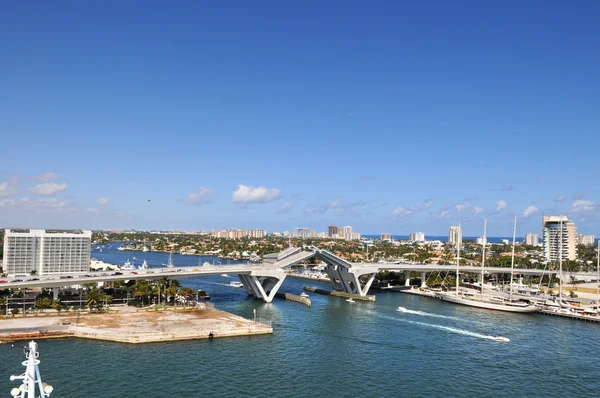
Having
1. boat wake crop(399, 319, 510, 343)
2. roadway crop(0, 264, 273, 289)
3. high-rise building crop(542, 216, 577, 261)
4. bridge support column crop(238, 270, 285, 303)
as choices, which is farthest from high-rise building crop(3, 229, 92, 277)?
high-rise building crop(542, 216, 577, 261)

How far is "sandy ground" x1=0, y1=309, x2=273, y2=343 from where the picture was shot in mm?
38688

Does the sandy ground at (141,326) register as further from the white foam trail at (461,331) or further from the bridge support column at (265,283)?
the white foam trail at (461,331)

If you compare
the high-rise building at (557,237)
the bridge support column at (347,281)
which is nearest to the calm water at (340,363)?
the bridge support column at (347,281)

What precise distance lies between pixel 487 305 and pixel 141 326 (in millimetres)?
47517

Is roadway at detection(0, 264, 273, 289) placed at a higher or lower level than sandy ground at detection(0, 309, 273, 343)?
higher

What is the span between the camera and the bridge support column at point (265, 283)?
6191cm

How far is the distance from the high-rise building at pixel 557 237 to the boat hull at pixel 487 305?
88509 mm

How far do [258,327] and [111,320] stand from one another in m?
14.3

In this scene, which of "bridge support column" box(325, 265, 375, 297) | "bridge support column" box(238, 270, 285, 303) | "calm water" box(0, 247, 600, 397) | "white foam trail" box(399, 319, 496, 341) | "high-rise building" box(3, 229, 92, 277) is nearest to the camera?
"calm water" box(0, 247, 600, 397)

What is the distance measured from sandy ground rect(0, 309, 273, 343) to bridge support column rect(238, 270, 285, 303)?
45.6ft

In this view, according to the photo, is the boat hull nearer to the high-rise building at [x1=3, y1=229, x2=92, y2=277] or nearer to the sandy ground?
the sandy ground

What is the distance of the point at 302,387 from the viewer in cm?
2923

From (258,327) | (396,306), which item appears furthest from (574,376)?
(396,306)

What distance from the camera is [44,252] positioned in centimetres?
7950
